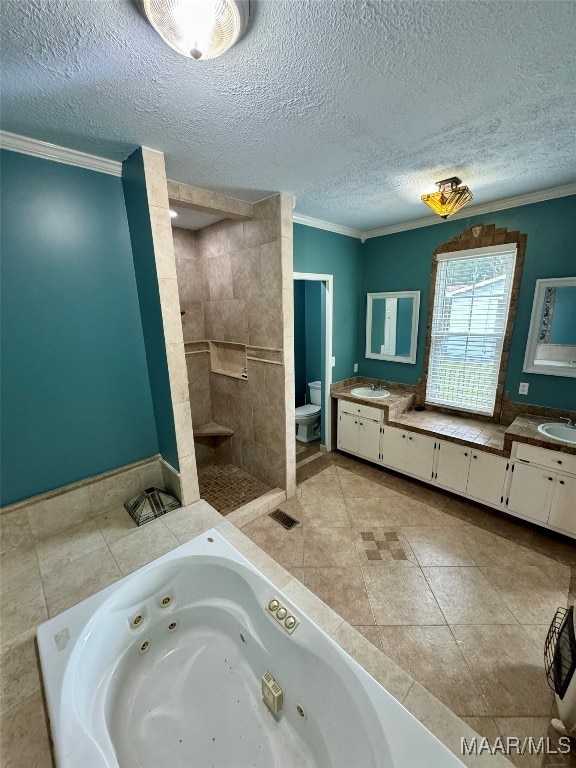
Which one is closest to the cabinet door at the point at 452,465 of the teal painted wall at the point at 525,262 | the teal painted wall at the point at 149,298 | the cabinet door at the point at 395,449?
the cabinet door at the point at 395,449

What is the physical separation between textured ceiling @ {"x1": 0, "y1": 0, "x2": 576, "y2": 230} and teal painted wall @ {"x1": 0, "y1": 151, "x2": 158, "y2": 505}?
293 millimetres

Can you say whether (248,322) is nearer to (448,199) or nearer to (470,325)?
(448,199)

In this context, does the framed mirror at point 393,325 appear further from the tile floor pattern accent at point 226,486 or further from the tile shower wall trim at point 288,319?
the tile floor pattern accent at point 226,486

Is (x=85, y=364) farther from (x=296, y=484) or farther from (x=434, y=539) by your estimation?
(x=434, y=539)

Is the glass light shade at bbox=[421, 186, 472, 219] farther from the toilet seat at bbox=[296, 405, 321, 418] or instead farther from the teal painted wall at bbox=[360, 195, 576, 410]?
the toilet seat at bbox=[296, 405, 321, 418]

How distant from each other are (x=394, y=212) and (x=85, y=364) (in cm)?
302

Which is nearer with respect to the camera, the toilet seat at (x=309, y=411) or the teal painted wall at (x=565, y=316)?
the teal painted wall at (x=565, y=316)

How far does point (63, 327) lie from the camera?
71.7 inches

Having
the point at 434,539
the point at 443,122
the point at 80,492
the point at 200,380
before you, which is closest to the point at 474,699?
Result: the point at 434,539

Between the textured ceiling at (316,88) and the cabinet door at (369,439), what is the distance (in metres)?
2.32

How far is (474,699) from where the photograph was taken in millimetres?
1391

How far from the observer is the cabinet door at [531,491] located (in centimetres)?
228

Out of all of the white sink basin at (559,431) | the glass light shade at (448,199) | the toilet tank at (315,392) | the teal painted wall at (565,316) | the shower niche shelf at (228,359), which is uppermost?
the glass light shade at (448,199)

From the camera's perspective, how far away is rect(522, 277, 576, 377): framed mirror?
2.43m
